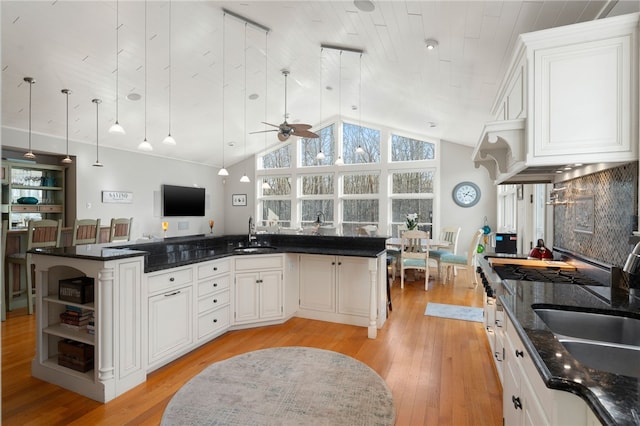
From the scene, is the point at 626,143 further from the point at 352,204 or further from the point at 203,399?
the point at 352,204

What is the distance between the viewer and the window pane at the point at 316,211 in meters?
8.84

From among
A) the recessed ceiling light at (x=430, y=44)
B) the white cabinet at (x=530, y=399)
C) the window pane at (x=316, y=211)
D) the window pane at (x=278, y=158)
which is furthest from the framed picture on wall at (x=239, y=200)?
the white cabinet at (x=530, y=399)

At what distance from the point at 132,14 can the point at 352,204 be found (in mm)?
5883

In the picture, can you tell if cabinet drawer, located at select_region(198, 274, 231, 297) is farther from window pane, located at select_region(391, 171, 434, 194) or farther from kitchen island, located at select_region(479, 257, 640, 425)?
window pane, located at select_region(391, 171, 434, 194)

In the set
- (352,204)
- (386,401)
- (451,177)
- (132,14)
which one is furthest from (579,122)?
(352,204)

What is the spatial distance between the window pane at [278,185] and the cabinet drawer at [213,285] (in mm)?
5774

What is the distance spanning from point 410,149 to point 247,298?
5558mm

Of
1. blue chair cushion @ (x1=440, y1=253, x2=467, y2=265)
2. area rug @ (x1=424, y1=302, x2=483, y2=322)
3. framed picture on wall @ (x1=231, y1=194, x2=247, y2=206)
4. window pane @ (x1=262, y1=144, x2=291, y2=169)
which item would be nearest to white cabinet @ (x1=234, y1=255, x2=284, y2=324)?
area rug @ (x1=424, y1=302, x2=483, y2=322)

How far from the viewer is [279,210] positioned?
9.51m

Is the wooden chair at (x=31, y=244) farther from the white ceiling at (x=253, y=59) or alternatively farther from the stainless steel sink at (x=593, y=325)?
the stainless steel sink at (x=593, y=325)

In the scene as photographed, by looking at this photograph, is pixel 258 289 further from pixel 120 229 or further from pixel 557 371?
pixel 120 229

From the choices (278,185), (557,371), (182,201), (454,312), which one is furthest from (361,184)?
(557,371)

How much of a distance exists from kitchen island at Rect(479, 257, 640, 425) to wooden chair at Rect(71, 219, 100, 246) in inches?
215

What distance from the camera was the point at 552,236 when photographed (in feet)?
10.9
